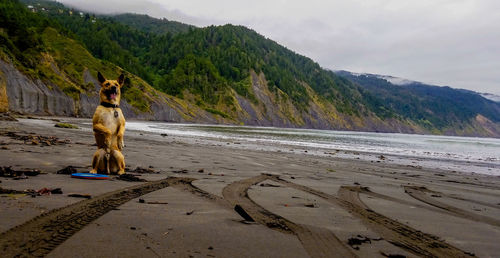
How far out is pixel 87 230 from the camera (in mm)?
3180

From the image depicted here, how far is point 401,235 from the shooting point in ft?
12.6

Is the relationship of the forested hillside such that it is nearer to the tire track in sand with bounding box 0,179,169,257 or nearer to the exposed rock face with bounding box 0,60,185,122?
the exposed rock face with bounding box 0,60,185,122

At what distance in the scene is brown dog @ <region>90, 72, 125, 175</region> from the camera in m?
7.12

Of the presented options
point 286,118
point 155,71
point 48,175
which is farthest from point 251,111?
point 48,175

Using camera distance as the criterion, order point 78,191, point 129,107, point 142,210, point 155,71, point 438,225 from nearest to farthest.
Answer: point 142,210 → point 438,225 → point 78,191 → point 129,107 → point 155,71

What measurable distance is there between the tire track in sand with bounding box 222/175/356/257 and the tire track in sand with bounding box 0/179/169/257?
1842 millimetres

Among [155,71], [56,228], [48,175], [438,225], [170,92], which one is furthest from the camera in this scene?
[155,71]

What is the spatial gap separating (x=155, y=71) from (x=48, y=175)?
168 metres

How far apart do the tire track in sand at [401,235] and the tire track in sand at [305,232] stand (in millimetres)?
715

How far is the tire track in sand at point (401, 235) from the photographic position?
333cm

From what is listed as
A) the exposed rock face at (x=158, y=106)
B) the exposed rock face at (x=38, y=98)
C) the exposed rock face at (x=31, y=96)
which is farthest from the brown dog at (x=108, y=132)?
the exposed rock face at (x=31, y=96)

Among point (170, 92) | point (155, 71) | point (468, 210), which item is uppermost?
point (155, 71)

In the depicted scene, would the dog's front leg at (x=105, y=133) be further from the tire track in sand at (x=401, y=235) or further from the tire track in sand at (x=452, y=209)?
the tire track in sand at (x=452, y=209)

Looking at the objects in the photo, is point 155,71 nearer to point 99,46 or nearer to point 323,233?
point 99,46
